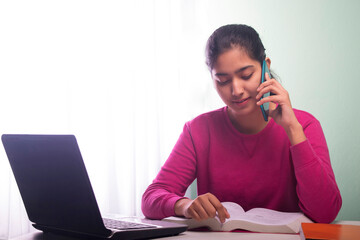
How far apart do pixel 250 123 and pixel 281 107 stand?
0.22 meters

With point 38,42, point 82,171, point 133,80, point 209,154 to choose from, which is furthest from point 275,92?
point 38,42

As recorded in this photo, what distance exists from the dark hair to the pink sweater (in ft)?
0.82

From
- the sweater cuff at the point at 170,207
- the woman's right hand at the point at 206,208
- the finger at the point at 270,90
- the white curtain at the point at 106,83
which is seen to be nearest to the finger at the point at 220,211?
the woman's right hand at the point at 206,208

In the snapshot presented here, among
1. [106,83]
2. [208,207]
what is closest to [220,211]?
[208,207]

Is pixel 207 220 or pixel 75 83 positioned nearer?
pixel 207 220

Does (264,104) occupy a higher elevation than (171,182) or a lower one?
higher

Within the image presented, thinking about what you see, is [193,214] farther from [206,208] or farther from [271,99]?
[271,99]

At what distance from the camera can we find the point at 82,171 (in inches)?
24.3

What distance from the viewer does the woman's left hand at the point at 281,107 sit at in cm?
106

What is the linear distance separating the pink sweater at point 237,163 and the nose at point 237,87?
0.21 m

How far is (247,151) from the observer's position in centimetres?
130

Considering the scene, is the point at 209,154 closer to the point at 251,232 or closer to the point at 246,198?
the point at 246,198

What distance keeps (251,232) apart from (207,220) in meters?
0.10

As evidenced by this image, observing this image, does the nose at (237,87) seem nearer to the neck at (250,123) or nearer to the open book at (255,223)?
the neck at (250,123)
